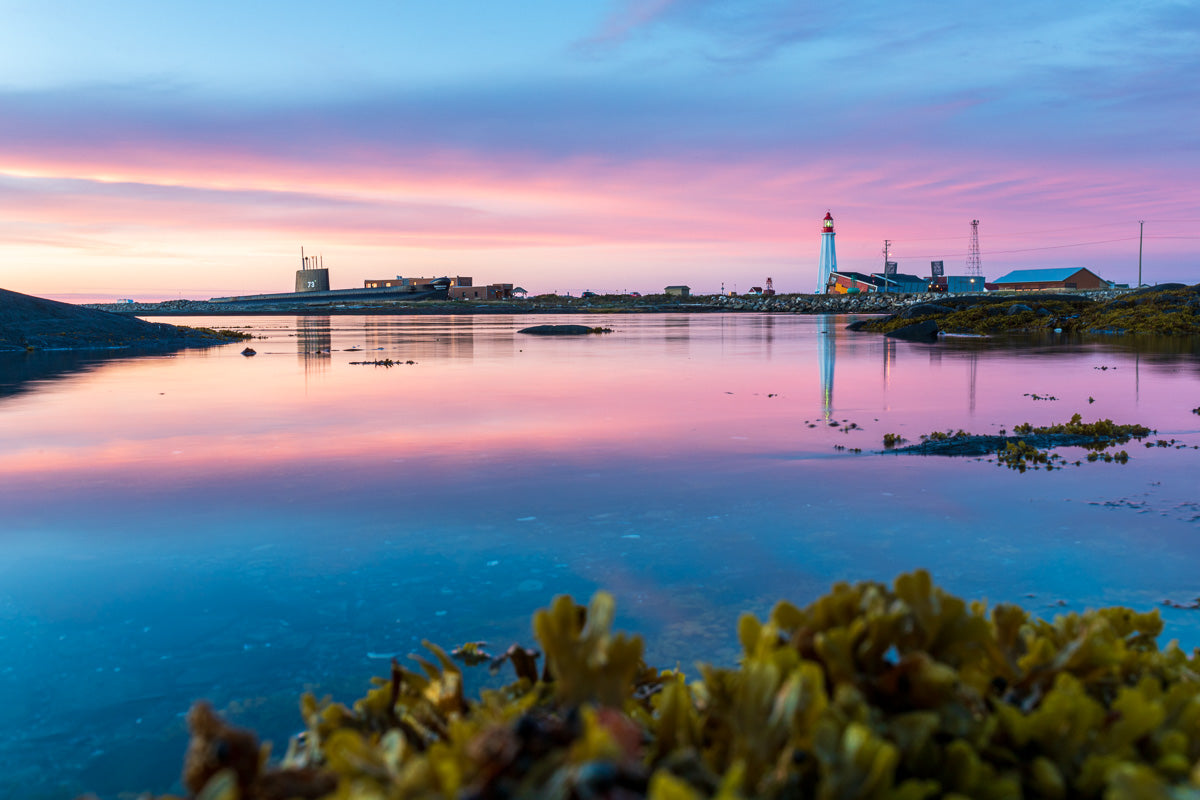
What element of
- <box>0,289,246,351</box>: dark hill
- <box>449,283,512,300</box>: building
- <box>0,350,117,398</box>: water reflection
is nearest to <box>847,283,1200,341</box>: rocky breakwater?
<box>0,350,117,398</box>: water reflection

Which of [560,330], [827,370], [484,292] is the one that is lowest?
[827,370]

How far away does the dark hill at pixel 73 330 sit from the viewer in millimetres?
32688

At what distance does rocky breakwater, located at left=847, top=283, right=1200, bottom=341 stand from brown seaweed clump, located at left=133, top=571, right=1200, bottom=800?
127ft

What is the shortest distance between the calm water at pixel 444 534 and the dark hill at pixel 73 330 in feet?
74.5

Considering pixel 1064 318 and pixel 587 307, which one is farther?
pixel 587 307

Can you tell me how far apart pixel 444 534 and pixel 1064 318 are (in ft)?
164

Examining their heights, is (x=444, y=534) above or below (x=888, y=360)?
below

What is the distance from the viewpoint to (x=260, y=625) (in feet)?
15.5

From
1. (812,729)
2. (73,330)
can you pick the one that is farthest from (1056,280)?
(812,729)

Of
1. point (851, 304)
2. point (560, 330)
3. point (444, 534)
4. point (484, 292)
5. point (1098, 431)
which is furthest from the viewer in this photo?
point (484, 292)

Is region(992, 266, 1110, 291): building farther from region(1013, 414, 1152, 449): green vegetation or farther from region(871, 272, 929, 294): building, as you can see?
region(1013, 414, 1152, 449): green vegetation

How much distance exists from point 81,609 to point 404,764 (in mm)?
4411

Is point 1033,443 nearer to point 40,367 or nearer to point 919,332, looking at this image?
point 40,367

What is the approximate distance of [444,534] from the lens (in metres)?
6.42
